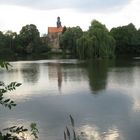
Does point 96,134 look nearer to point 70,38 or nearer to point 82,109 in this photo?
point 82,109

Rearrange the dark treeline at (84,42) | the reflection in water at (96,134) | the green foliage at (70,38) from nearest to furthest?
the reflection in water at (96,134), the dark treeline at (84,42), the green foliage at (70,38)

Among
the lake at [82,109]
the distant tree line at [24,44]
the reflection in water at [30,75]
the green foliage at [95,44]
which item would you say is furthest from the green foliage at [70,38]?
the lake at [82,109]

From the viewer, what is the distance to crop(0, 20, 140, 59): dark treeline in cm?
4459

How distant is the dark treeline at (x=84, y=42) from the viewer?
146 feet

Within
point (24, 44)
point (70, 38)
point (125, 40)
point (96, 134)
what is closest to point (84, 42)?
point (70, 38)

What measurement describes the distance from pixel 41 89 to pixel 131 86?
15.4ft

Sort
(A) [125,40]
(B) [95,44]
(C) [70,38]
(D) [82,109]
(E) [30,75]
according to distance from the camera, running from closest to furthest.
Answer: (D) [82,109], (E) [30,75], (B) [95,44], (C) [70,38], (A) [125,40]

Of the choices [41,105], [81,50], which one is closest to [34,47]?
[81,50]

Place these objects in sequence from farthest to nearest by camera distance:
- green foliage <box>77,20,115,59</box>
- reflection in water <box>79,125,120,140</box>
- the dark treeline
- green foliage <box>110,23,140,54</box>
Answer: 1. green foliage <box>110,23,140,54</box>
2. the dark treeline
3. green foliage <box>77,20,115,59</box>
4. reflection in water <box>79,125,120,140</box>

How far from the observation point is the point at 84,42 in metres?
43.9

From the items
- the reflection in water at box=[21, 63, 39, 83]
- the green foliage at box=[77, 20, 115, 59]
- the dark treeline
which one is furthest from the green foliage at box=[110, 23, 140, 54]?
the reflection in water at box=[21, 63, 39, 83]

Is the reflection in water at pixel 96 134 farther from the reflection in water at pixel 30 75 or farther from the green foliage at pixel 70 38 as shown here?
the green foliage at pixel 70 38

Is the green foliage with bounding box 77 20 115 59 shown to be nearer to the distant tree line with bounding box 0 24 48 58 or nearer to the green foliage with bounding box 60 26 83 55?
the green foliage with bounding box 60 26 83 55

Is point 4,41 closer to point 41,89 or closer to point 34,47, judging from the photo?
point 34,47
